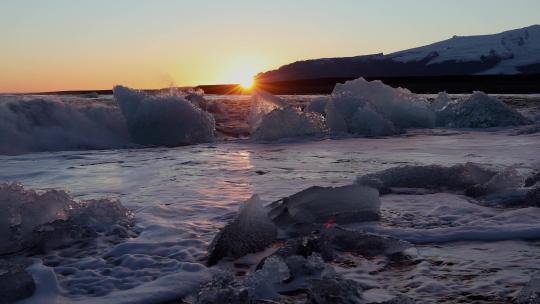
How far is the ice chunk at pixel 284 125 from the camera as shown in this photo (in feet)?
37.9

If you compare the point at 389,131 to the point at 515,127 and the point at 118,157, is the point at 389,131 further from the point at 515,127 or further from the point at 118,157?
the point at 118,157

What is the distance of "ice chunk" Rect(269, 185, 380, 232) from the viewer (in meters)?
3.81

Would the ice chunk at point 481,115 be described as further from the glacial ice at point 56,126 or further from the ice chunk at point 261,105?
the glacial ice at point 56,126

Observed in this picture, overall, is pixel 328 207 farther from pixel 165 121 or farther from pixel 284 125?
pixel 165 121

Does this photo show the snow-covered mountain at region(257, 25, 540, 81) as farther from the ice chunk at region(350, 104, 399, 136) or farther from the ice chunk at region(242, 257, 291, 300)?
the ice chunk at region(242, 257, 291, 300)

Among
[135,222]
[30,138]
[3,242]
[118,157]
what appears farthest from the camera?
[30,138]

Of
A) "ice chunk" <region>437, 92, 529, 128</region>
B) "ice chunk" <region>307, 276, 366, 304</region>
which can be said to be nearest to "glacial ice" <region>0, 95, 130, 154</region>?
"ice chunk" <region>437, 92, 529, 128</region>

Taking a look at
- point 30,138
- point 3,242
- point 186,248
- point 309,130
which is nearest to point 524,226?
point 186,248

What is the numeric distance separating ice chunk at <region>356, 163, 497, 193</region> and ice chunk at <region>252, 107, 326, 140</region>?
20.8ft

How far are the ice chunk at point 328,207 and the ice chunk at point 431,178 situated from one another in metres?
0.95

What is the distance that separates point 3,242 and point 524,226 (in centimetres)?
313

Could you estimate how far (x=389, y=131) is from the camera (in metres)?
12.3

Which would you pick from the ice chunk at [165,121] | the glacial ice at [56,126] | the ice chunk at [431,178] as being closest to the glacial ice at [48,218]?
the ice chunk at [431,178]

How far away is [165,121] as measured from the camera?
40.3ft
